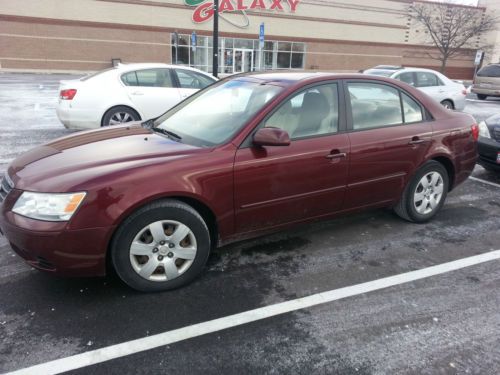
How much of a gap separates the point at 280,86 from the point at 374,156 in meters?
1.11

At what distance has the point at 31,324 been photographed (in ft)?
8.76

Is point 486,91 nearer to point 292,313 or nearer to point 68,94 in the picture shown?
point 68,94

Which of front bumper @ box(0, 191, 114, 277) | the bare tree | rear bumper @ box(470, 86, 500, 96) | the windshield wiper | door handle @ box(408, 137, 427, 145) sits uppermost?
the bare tree

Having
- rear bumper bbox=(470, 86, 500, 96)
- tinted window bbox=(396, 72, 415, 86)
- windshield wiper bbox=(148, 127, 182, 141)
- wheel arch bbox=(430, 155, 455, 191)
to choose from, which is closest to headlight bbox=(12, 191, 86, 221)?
windshield wiper bbox=(148, 127, 182, 141)

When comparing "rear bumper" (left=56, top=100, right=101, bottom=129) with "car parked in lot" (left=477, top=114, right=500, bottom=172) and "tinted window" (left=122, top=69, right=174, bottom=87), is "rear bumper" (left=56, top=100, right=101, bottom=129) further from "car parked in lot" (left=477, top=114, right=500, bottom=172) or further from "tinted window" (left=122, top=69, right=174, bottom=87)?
"car parked in lot" (left=477, top=114, right=500, bottom=172)

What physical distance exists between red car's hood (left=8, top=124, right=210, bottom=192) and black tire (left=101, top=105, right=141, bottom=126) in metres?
4.14

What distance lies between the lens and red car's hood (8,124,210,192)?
274cm

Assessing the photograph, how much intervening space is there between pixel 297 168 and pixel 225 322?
4.47ft

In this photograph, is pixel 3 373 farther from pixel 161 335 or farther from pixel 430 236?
pixel 430 236

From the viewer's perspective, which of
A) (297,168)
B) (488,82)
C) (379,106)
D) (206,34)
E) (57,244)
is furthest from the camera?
(206,34)

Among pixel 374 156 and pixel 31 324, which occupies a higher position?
pixel 374 156

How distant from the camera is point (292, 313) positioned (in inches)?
112

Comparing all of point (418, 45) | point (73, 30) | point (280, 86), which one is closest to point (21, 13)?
point (73, 30)

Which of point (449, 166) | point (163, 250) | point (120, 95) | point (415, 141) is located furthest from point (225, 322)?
point (120, 95)
